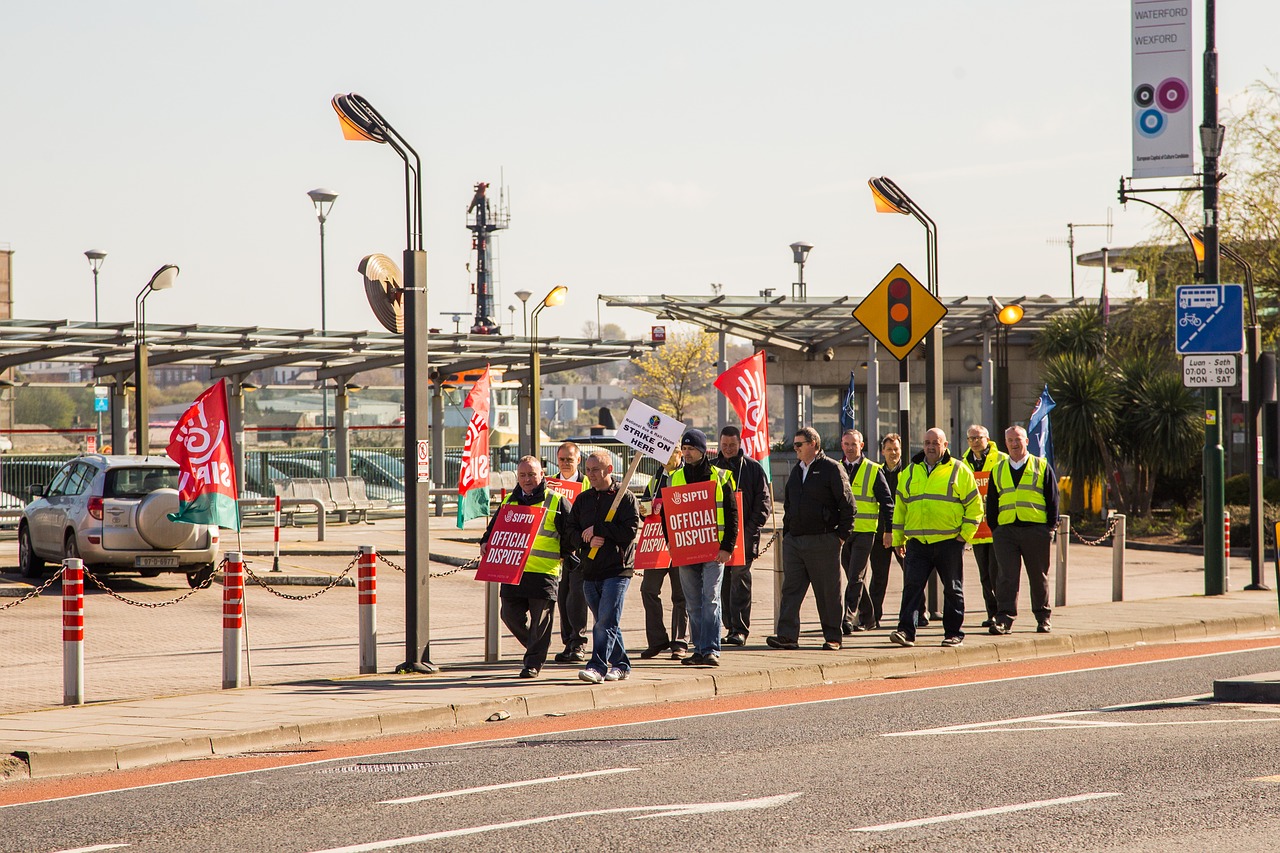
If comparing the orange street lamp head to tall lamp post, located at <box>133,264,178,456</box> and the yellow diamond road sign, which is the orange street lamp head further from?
tall lamp post, located at <box>133,264,178,456</box>

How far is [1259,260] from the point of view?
96.5 ft

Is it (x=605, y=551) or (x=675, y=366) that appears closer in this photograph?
(x=605, y=551)

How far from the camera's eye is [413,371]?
40.1ft

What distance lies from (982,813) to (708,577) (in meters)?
5.65

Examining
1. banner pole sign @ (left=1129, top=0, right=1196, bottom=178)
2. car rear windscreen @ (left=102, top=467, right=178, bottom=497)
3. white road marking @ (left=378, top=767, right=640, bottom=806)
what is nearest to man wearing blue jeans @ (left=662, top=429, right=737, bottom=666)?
white road marking @ (left=378, top=767, right=640, bottom=806)

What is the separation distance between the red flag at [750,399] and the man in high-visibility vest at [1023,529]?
2.75 m

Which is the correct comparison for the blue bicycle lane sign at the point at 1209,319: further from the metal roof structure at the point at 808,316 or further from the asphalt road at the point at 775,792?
the metal roof structure at the point at 808,316

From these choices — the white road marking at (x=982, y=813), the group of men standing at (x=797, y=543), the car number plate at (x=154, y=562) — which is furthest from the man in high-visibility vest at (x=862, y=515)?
the car number plate at (x=154, y=562)

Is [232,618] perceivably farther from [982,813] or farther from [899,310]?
[899,310]

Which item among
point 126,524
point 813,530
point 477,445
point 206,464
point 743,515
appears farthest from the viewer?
point 477,445

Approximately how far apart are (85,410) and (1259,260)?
66.8 metres

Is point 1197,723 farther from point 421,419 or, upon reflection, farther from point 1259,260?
point 1259,260

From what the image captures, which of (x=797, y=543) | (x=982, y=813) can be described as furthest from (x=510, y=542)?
(x=982, y=813)

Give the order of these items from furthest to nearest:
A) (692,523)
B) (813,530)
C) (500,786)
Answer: (813,530) → (692,523) → (500,786)
